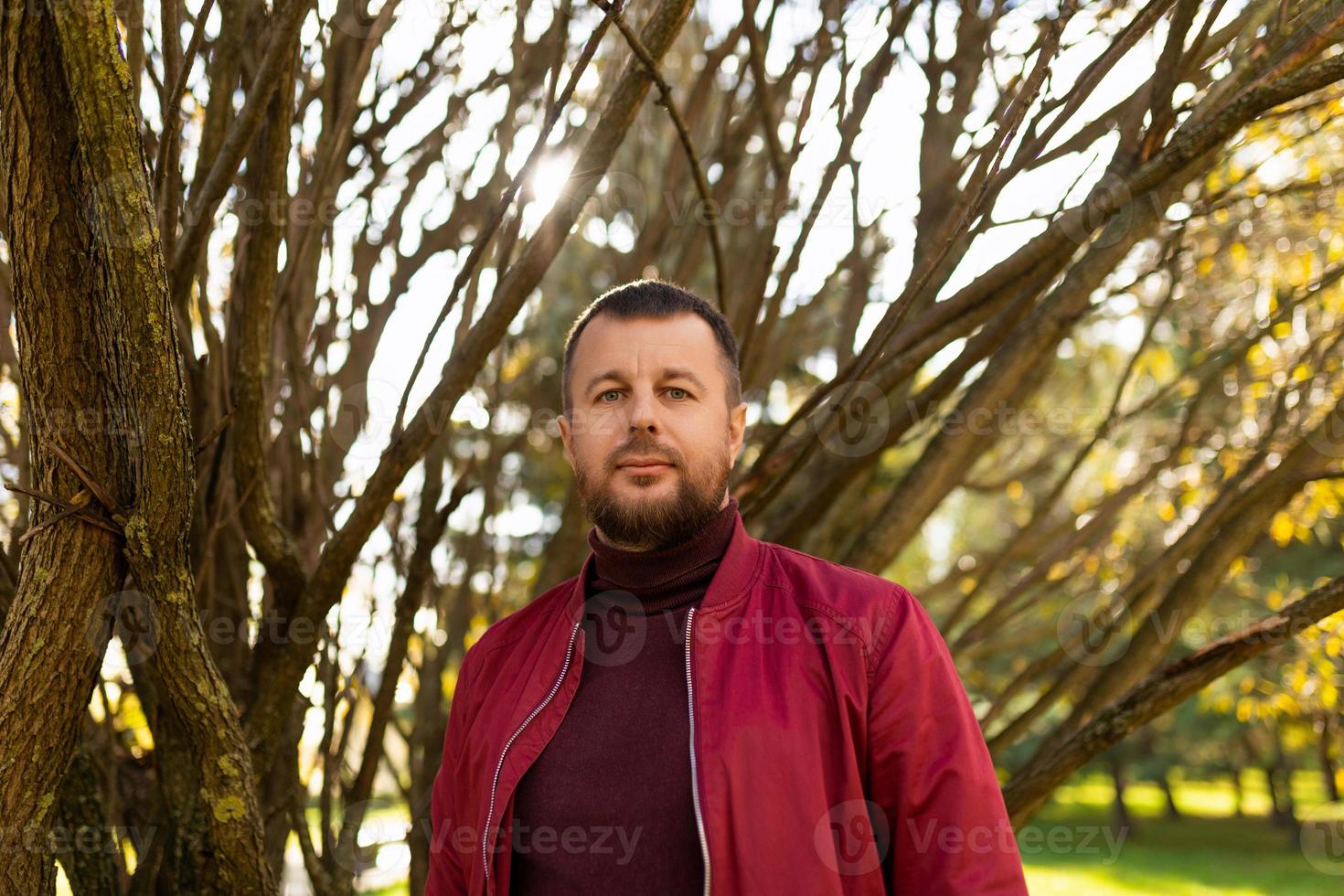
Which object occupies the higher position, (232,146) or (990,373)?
(232,146)

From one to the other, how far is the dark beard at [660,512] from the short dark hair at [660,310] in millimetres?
195

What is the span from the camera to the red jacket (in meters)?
1.41

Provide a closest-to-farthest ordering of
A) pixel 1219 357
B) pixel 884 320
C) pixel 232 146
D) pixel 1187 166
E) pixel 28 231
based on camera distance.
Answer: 1. pixel 28 231
2. pixel 232 146
3. pixel 884 320
4. pixel 1187 166
5. pixel 1219 357

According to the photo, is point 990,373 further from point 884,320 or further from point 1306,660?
point 1306,660

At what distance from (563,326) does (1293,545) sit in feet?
36.8

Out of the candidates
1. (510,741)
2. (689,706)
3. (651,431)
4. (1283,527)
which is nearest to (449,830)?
(510,741)

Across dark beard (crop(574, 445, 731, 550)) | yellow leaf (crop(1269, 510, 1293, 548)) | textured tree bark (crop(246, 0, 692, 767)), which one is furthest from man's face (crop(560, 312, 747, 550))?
yellow leaf (crop(1269, 510, 1293, 548))

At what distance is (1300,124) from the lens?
394 centimetres

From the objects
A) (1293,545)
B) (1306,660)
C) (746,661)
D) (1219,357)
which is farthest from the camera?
(1293,545)

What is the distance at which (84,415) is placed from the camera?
1598 millimetres

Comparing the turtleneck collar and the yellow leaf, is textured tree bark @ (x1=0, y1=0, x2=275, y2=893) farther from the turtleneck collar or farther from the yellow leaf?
the yellow leaf

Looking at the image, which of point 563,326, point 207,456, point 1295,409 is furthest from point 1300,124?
point 563,326

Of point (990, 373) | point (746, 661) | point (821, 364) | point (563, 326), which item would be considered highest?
point (563, 326)

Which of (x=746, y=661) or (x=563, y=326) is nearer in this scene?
(x=746, y=661)
